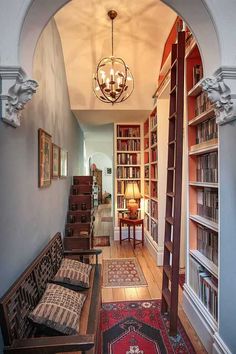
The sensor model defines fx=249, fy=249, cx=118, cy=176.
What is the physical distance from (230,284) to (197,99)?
1.65m

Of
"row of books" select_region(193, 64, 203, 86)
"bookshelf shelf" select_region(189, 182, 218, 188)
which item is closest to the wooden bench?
"bookshelf shelf" select_region(189, 182, 218, 188)

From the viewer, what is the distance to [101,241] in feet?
18.3

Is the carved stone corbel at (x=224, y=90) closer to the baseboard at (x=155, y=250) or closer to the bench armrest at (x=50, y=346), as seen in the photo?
the bench armrest at (x=50, y=346)

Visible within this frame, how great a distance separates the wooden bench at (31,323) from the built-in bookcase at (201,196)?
0.93 meters

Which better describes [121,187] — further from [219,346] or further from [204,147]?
[219,346]

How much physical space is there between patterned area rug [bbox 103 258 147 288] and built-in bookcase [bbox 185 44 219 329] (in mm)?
1044

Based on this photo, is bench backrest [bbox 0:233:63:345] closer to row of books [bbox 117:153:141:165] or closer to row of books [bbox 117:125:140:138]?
row of books [bbox 117:153:141:165]

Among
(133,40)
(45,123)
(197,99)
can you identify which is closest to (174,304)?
(197,99)

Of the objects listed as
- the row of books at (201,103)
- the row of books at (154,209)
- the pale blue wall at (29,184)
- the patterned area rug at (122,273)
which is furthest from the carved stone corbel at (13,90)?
the row of books at (154,209)

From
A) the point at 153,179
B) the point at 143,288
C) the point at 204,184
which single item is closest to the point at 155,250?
the point at 143,288

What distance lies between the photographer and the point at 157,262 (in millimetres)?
4070

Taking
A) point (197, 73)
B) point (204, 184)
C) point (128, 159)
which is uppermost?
point (197, 73)

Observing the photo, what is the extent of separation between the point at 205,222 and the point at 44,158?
1.60m

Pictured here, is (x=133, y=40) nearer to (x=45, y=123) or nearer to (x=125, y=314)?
(x=45, y=123)
